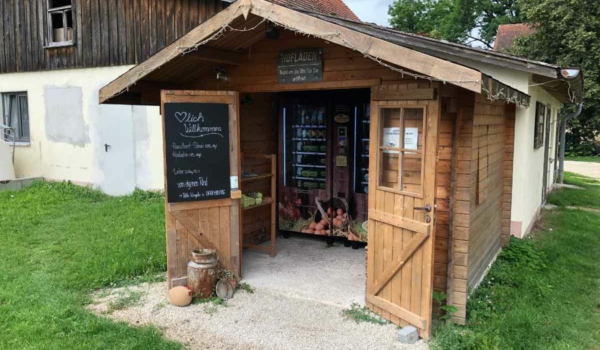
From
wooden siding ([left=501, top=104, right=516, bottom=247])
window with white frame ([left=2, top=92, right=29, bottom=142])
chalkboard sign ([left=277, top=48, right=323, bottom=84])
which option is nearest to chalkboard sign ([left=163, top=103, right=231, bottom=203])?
chalkboard sign ([left=277, top=48, right=323, bottom=84])

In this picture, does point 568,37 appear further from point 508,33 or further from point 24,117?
point 24,117

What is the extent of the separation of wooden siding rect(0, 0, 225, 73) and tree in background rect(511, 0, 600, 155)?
14432 mm

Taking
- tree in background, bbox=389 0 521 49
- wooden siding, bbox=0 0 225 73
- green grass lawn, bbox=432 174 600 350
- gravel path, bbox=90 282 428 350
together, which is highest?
tree in background, bbox=389 0 521 49

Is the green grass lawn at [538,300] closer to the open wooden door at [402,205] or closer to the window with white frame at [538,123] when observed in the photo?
the open wooden door at [402,205]

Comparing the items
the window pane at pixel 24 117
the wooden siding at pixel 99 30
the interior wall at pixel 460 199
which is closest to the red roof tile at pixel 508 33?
the wooden siding at pixel 99 30

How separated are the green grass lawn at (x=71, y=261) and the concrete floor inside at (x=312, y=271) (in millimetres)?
1239

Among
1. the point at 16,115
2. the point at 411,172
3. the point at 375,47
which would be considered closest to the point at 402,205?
the point at 411,172

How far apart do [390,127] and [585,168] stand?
19.7m

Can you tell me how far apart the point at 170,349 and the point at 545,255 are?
16.2 feet

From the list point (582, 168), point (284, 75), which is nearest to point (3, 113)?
point (284, 75)

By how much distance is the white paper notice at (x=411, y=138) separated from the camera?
4078mm

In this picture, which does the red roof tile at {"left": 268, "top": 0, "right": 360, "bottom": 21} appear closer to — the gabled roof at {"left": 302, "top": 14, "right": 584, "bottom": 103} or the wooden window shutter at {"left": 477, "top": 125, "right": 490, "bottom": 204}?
the gabled roof at {"left": 302, "top": 14, "right": 584, "bottom": 103}

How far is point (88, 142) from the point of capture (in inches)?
429

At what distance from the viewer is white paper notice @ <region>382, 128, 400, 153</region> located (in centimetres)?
420
